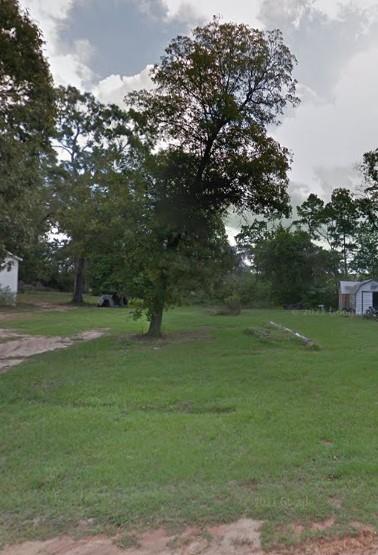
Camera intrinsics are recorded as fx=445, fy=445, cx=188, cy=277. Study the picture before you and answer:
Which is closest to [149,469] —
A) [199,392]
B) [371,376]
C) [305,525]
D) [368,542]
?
[305,525]

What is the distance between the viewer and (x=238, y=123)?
12031 millimetres

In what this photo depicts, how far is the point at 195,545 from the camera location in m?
2.58

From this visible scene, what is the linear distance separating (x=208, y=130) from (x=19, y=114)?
4.96 m

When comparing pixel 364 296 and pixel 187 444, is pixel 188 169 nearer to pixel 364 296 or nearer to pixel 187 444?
pixel 187 444

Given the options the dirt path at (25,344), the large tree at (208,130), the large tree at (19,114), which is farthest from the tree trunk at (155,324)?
the large tree at (19,114)

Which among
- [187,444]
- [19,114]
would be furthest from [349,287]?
[187,444]

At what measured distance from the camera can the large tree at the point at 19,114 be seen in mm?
8594

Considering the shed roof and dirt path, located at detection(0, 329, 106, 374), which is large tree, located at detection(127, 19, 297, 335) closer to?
dirt path, located at detection(0, 329, 106, 374)

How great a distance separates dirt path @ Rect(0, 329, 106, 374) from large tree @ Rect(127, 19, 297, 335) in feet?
7.96

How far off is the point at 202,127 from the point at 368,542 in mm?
10988

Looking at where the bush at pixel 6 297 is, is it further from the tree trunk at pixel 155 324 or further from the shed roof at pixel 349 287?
the shed roof at pixel 349 287

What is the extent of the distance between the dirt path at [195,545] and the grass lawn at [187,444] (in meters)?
0.11

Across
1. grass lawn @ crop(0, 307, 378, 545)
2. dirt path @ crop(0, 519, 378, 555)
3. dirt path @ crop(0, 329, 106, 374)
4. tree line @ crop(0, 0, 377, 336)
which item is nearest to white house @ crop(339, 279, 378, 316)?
tree line @ crop(0, 0, 377, 336)

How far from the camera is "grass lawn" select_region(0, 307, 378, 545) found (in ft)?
9.70
